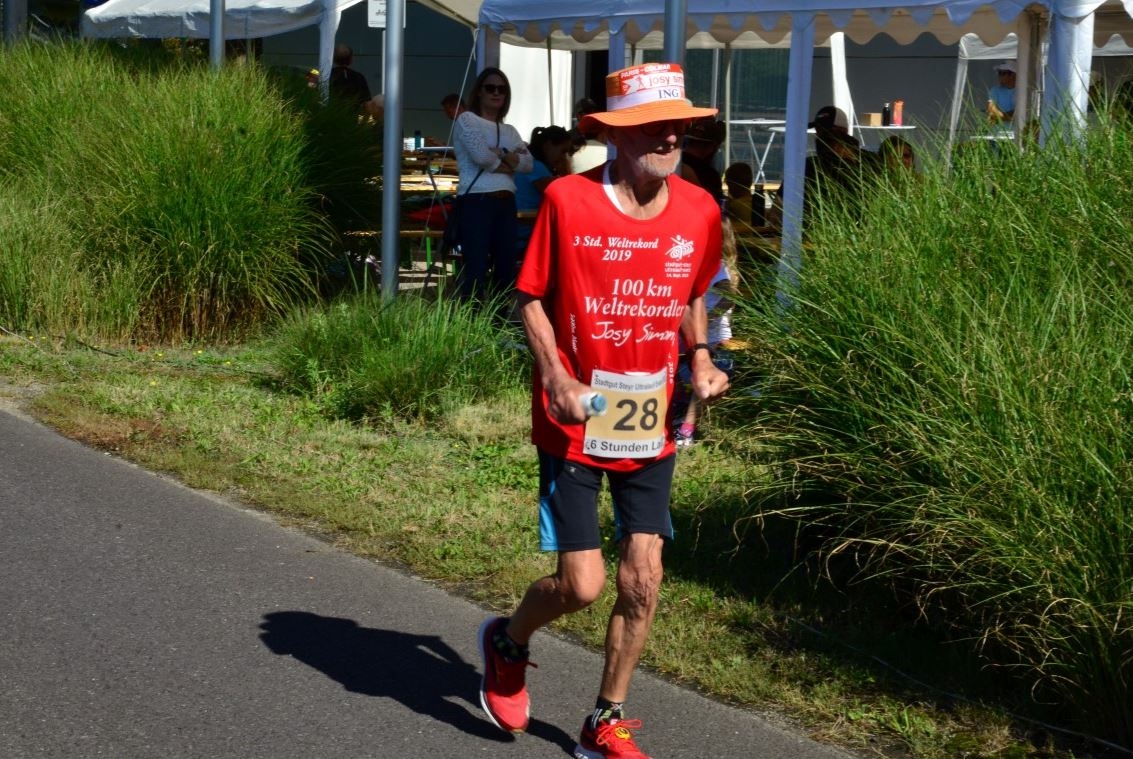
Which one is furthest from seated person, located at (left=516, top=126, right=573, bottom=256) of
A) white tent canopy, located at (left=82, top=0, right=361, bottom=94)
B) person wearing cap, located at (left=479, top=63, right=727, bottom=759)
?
person wearing cap, located at (left=479, top=63, right=727, bottom=759)

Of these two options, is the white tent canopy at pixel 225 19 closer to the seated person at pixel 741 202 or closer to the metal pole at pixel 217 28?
the metal pole at pixel 217 28

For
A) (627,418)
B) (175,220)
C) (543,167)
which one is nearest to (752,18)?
(543,167)

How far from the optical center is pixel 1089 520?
4.46 metres

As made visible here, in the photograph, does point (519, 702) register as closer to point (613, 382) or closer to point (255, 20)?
point (613, 382)

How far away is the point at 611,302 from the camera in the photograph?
4.27 m

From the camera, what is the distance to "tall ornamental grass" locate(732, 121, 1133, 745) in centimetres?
450

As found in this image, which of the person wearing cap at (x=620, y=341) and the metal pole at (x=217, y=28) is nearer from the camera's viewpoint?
the person wearing cap at (x=620, y=341)

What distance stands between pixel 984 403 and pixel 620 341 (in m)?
1.28

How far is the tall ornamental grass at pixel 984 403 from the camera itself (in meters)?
4.50

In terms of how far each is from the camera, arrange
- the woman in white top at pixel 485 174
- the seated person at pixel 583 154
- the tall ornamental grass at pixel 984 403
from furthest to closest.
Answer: the seated person at pixel 583 154 < the woman in white top at pixel 485 174 < the tall ornamental grass at pixel 984 403

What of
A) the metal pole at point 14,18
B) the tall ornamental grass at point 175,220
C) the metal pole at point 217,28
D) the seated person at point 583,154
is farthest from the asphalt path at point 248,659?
the metal pole at point 14,18

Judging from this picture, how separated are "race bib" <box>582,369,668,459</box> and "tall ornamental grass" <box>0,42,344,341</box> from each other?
705 centimetres

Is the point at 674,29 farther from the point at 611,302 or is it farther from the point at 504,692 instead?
the point at 504,692

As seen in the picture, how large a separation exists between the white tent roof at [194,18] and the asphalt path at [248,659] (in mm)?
11044
